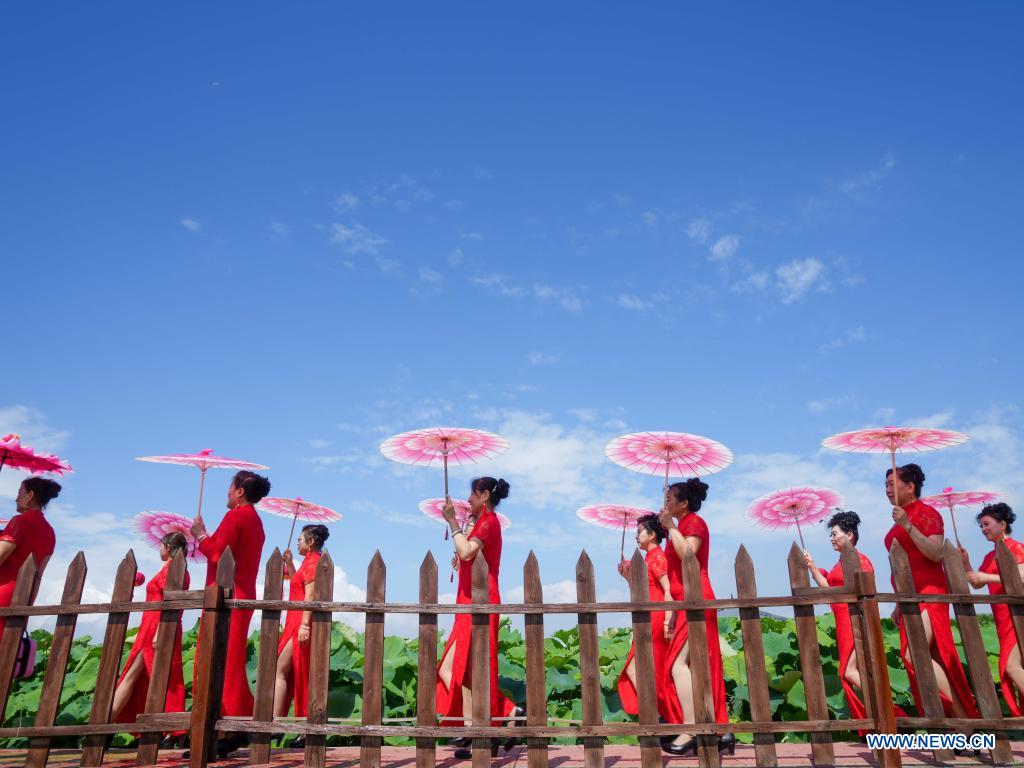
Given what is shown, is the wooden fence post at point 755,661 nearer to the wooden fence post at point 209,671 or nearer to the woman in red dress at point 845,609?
the woman in red dress at point 845,609

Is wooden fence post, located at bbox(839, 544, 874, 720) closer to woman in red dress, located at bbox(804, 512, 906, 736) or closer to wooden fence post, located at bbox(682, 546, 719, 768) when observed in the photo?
woman in red dress, located at bbox(804, 512, 906, 736)

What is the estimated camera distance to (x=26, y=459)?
6.84 meters

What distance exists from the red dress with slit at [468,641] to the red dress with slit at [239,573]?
1548 mm

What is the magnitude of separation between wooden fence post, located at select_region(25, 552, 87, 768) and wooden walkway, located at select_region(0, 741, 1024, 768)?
0.42m

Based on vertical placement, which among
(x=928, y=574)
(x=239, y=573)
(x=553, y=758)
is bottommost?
(x=553, y=758)

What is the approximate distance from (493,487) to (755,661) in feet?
8.23

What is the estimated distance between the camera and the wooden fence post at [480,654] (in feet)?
16.2

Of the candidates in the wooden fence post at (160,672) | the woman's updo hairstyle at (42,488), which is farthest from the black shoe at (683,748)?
the woman's updo hairstyle at (42,488)

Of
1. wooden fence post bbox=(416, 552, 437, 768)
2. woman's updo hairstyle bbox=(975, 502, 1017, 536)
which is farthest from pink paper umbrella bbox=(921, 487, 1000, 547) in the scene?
wooden fence post bbox=(416, 552, 437, 768)

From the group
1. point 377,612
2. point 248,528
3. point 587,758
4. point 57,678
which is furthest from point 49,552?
point 587,758

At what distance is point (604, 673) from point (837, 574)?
3.20m

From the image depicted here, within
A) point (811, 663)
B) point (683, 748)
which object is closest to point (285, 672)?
point (683, 748)

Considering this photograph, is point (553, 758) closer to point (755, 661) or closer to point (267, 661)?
point (755, 661)

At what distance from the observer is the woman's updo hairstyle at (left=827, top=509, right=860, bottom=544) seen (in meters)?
6.92
